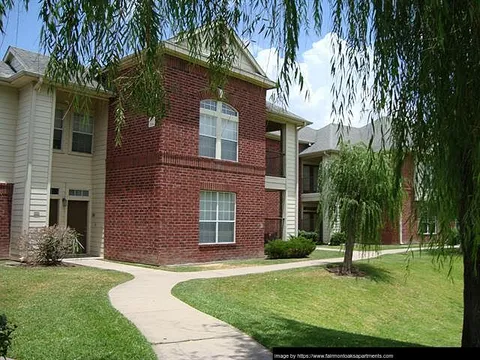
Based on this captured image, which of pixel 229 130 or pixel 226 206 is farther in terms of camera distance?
pixel 229 130

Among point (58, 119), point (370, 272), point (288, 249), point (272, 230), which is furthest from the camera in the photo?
point (272, 230)

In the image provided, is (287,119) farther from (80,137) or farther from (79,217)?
(79,217)

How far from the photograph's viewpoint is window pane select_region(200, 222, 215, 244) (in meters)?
16.8

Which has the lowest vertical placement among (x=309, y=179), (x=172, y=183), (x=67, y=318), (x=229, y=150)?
(x=67, y=318)

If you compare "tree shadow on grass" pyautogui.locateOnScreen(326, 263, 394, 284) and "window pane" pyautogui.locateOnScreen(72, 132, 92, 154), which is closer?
"tree shadow on grass" pyautogui.locateOnScreen(326, 263, 394, 284)

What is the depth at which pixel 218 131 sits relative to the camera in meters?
17.4

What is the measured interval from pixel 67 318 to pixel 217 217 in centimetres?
990

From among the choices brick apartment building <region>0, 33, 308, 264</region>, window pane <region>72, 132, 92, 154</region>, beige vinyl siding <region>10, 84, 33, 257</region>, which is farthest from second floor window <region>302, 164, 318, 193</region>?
beige vinyl siding <region>10, 84, 33, 257</region>

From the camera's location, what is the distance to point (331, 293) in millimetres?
13508

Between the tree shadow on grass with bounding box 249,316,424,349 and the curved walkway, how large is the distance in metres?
0.27

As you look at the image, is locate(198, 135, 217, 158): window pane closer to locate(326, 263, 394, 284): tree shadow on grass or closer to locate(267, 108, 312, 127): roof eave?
locate(267, 108, 312, 127): roof eave

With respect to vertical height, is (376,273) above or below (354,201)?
below

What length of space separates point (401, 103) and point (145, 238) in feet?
42.3

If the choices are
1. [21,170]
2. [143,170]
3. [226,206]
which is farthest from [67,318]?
[226,206]
